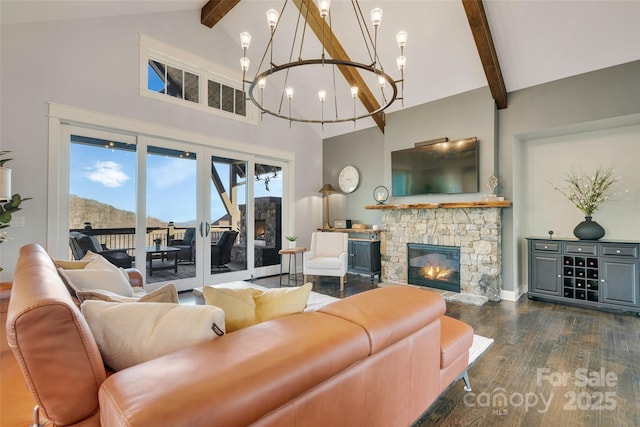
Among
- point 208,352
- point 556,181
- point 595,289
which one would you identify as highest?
point 556,181

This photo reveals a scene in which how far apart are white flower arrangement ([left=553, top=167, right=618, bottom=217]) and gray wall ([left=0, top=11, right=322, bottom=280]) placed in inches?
208

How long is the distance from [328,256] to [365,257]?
A: 694mm

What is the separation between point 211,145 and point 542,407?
4.85 m

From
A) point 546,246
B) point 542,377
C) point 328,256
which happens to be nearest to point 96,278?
point 542,377

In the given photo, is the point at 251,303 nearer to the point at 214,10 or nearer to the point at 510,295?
the point at 510,295

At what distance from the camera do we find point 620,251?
140 inches

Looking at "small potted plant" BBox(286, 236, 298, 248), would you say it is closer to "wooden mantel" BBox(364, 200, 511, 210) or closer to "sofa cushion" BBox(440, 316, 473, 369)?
"wooden mantel" BBox(364, 200, 511, 210)

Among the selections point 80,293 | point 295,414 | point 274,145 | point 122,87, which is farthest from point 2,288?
point 274,145

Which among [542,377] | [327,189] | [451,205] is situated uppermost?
[327,189]

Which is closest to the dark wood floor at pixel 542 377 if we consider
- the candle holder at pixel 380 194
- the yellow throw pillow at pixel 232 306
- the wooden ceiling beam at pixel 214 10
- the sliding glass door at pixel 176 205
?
the yellow throw pillow at pixel 232 306

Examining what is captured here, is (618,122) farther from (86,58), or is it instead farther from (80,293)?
(86,58)

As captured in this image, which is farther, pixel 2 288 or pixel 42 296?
pixel 2 288

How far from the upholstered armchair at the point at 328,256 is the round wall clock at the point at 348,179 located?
47.7 inches

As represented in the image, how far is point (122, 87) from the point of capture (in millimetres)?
3875
